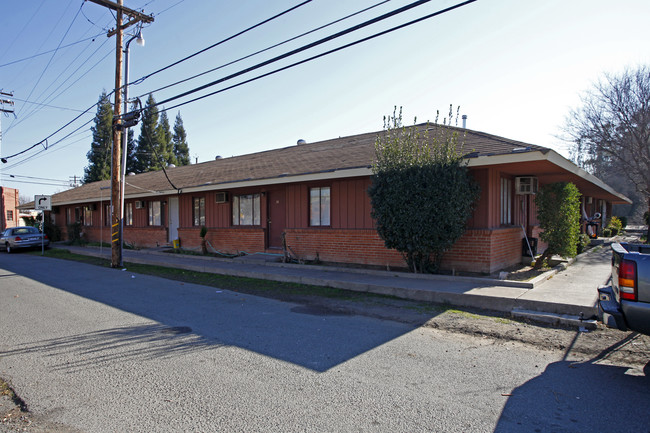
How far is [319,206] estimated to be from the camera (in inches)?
518

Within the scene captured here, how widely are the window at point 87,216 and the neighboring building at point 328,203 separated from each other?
25.1 ft

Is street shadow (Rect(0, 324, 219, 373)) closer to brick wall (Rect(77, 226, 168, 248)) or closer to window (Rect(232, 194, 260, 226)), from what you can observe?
window (Rect(232, 194, 260, 226))

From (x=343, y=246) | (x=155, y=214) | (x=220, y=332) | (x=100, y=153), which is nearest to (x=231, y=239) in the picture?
(x=343, y=246)

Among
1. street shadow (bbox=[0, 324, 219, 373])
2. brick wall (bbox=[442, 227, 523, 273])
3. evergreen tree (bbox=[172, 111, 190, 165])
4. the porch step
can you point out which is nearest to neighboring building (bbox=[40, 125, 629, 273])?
brick wall (bbox=[442, 227, 523, 273])

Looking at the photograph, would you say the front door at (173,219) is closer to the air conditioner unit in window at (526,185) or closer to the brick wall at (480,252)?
the brick wall at (480,252)

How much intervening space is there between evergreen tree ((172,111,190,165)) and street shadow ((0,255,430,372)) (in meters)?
61.7

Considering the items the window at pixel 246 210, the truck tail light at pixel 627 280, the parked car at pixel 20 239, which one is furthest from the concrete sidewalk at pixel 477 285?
the parked car at pixel 20 239

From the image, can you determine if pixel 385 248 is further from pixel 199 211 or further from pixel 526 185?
pixel 199 211

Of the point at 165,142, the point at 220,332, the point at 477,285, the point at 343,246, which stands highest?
the point at 165,142

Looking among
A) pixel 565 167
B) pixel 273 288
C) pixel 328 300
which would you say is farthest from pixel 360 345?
pixel 565 167

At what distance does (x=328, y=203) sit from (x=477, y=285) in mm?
5588

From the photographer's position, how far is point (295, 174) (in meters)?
12.8

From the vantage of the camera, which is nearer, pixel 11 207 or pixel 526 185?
pixel 526 185

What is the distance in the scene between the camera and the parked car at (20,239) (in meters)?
23.4
